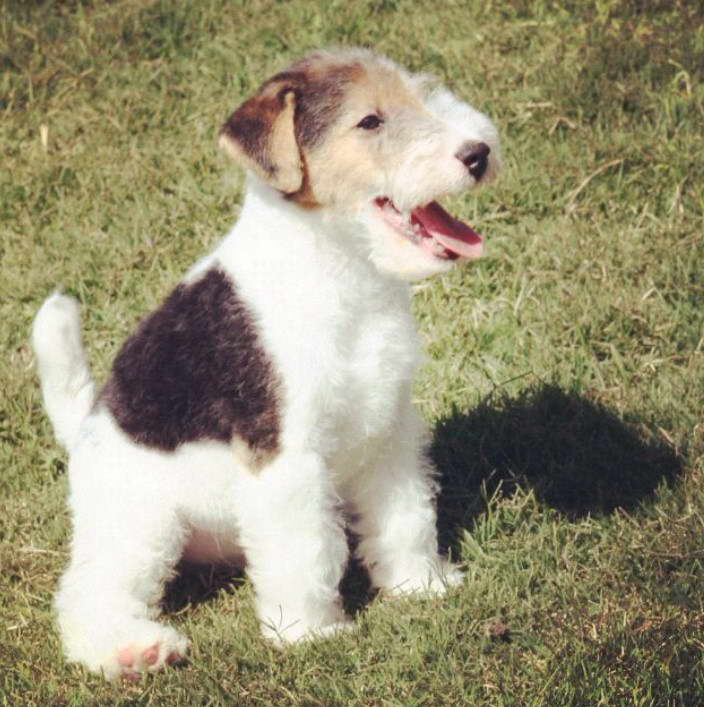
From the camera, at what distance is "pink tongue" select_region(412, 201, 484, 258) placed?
3.70 meters

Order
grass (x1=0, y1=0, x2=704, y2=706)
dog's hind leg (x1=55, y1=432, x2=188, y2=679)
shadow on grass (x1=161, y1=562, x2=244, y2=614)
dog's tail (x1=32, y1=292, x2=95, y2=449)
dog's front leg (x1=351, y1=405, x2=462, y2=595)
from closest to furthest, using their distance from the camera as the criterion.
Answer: grass (x1=0, y1=0, x2=704, y2=706) → dog's hind leg (x1=55, y1=432, x2=188, y2=679) → dog's front leg (x1=351, y1=405, x2=462, y2=595) → dog's tail (x1=32, y1=292, x2=95, y2=449) → shadow on grass (x1=161, y1=562, x2=244, y2=614)

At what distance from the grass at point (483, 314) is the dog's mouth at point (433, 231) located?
1.19 meters

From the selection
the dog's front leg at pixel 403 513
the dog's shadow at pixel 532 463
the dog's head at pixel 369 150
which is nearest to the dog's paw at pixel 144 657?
the dog's shadow at pixel 532 463

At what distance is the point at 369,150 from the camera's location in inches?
143

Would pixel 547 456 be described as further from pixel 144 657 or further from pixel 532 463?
pixel 144 657

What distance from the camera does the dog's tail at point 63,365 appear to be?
14.0 ft

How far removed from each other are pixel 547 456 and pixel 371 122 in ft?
5.72

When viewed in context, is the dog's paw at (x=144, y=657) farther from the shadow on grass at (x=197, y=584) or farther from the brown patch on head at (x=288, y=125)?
the brown patch on head at (x=288, y=125)

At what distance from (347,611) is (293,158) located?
5.51ft

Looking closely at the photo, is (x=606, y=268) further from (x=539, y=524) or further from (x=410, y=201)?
(x=410, y=201)

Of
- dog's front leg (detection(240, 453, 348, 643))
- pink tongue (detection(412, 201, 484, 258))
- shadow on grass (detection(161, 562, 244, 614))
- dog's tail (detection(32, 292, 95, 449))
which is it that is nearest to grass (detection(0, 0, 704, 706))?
shadow on grass (detection(161, 562, 244, 614))

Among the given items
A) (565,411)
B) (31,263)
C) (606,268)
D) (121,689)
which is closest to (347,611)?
(121,689)

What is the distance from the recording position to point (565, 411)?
16.3ft

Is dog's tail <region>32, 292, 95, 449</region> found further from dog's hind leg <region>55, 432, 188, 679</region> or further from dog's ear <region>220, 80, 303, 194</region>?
dog's ear <region>220, 80, 303, 194</region>
